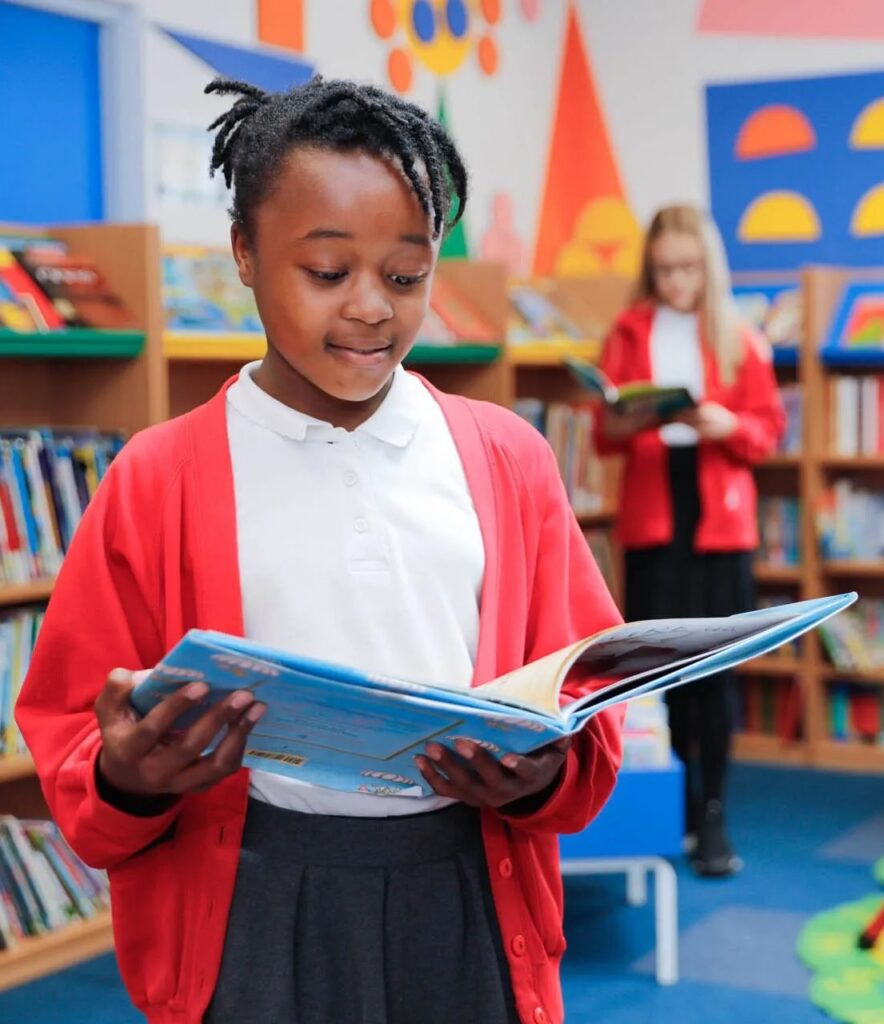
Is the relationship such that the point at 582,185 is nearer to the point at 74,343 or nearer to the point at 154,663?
the point at 74,343

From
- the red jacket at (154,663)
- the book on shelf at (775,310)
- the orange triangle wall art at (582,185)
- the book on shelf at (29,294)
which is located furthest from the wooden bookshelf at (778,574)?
the red jacket at (154,663)

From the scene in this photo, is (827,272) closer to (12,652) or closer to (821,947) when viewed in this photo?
(821,947)

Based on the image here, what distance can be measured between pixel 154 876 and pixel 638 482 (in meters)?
2.86

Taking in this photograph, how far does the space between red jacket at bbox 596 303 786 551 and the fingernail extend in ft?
9.51

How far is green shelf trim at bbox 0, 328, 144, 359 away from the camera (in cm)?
293

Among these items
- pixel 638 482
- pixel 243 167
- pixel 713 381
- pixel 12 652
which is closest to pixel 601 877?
Result: pixel 638 482

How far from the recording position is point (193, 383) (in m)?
3.78

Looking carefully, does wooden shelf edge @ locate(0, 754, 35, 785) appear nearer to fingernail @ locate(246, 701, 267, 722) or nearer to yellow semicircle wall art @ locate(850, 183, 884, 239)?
fingernail @ locate(246, 701, 267, 722)

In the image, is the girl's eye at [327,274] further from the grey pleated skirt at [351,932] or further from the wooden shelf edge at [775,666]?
the wooden shelf edge at [775,666]

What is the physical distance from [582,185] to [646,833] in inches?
122

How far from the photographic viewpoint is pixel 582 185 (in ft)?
18.4

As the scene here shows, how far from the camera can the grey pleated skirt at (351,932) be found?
1075 millimetres

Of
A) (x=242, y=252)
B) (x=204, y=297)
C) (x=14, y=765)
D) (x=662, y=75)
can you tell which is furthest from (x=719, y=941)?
(x=662, y=75)

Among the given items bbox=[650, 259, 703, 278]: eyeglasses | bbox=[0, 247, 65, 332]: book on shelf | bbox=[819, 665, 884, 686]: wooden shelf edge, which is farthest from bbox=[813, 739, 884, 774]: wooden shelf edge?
bbox=[0, 247, 65, 332]: book on shelf
